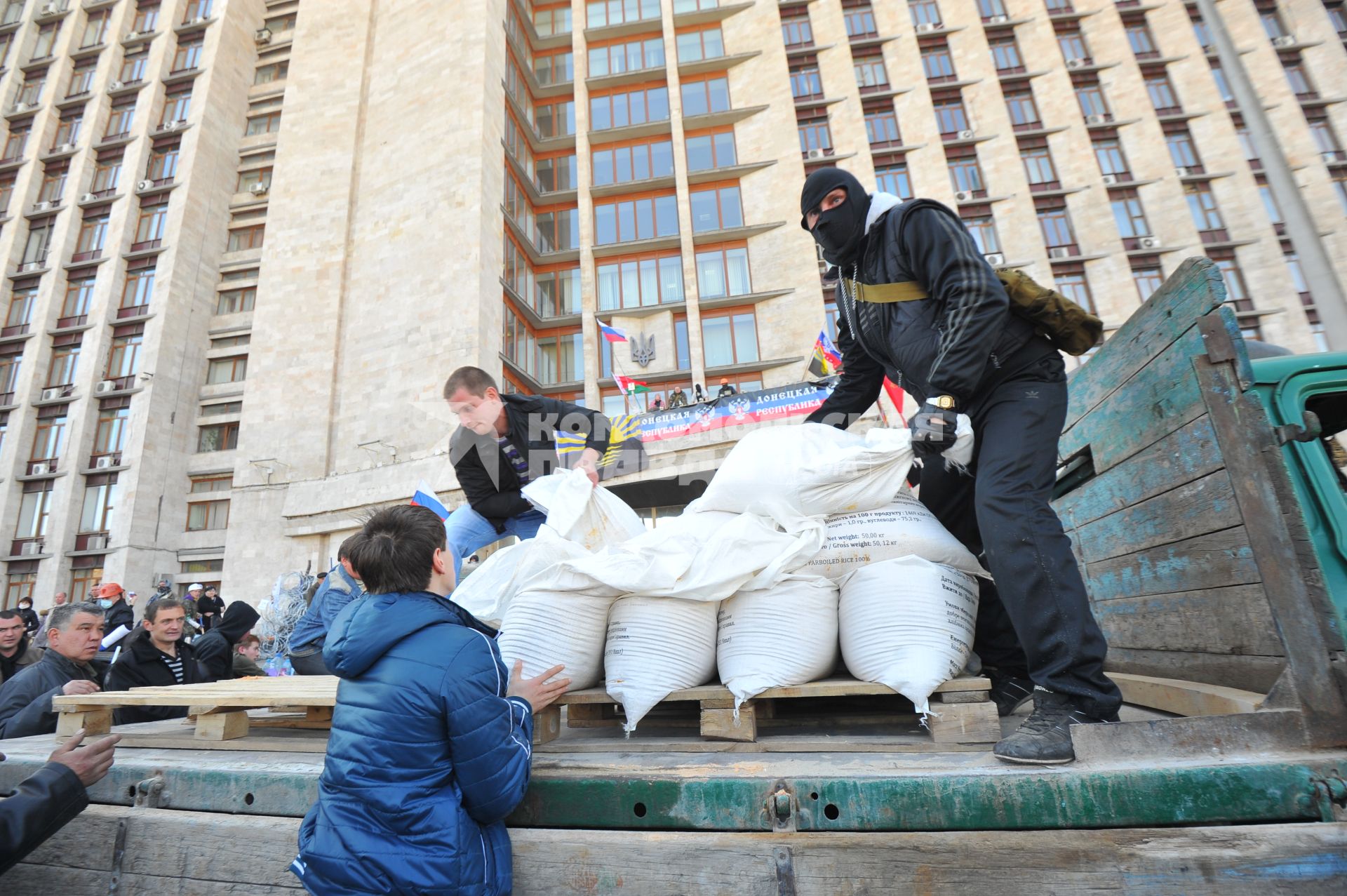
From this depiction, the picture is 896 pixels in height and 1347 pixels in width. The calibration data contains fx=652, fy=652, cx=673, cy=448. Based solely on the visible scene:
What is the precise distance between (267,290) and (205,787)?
28227 millimetres

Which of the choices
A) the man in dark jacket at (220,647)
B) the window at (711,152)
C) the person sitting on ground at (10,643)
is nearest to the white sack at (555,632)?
the man in dark jacket at (220,647)

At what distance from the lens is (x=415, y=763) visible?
5.41 feet

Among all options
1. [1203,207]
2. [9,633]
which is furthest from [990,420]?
[1203,207]

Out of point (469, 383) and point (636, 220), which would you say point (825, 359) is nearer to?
point (636, 220)

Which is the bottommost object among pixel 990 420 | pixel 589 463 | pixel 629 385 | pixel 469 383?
pixel 990 420

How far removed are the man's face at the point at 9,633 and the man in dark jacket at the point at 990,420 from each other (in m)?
6.86

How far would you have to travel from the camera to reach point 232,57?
31.4 meters

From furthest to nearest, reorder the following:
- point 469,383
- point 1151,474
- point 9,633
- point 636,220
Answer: point 636,220, point 9,633, point 469,383, point 1151,474

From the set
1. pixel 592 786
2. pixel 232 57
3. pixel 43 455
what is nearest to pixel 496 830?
pixel 592 786

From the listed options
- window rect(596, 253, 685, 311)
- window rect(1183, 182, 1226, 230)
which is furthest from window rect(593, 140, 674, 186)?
window rect(1183, 182, 1226, 230)

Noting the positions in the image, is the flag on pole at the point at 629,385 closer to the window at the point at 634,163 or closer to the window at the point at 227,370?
the window at the point at 634,163

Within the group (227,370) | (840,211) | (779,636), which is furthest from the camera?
(227,370)

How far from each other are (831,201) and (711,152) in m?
25.8

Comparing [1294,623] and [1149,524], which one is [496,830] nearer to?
[1294,623]
